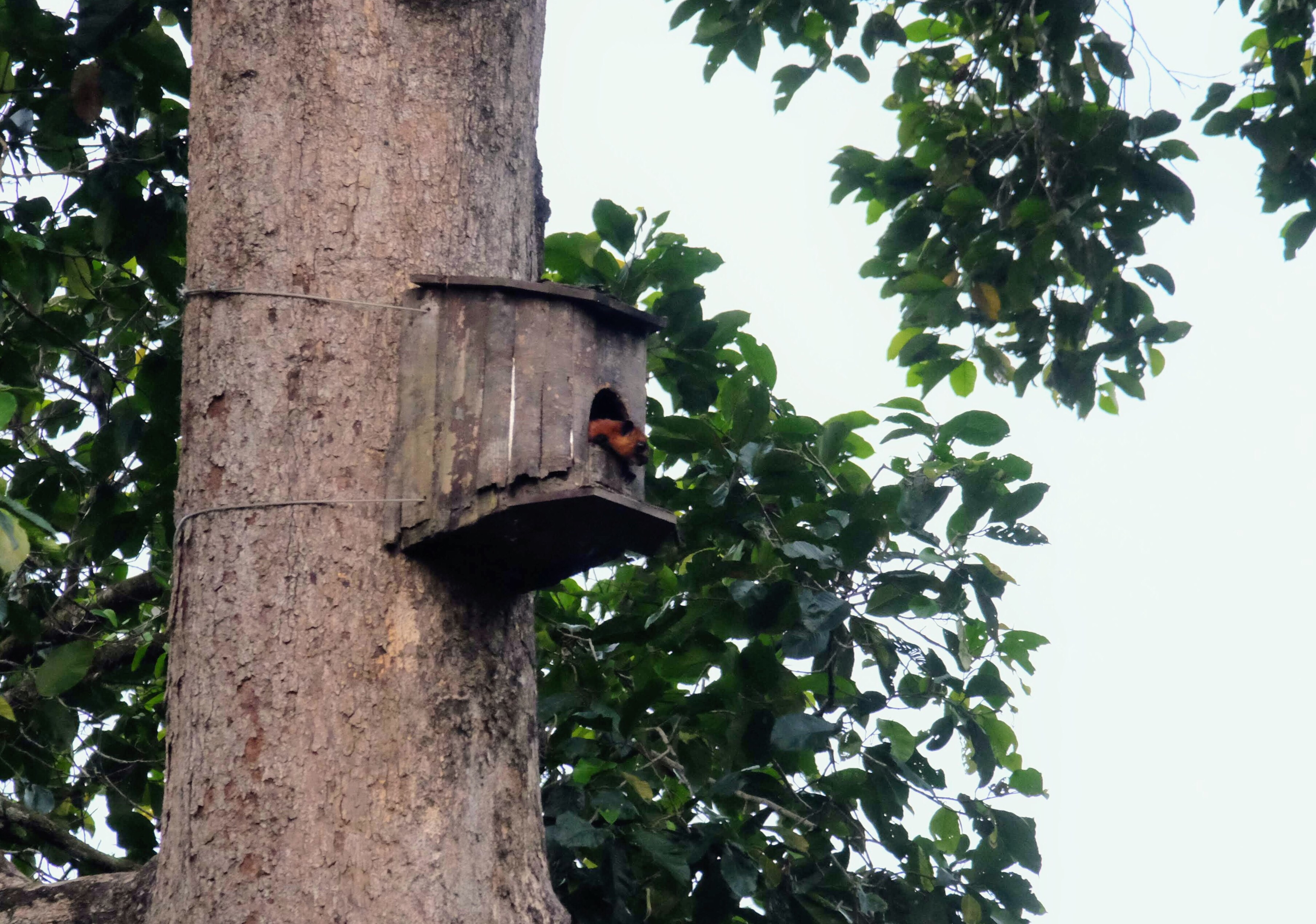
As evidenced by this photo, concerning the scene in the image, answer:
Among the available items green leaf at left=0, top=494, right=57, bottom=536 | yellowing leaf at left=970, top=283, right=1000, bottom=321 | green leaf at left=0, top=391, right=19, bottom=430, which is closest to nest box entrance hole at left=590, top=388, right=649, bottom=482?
green leaf at left=0, top=494, right=57, bottom=536

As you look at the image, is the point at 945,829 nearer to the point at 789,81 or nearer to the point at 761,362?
the point at 761,362

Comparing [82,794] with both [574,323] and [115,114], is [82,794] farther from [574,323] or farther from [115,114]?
[574,323]

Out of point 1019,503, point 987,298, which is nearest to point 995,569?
point 1019,503

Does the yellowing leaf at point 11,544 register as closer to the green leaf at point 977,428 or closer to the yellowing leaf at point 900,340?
the green leaf at point 977,428

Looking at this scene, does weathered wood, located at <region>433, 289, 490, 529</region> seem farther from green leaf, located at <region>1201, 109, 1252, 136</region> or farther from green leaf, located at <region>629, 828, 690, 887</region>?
green leaf, located at <region>1201, 109, 1252, 136</region>

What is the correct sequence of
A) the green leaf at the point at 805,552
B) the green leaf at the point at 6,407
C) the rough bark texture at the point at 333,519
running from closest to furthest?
the rough bark texture at the point at 333,519 → the green leaf at the point at 6,407 → the green leaf at the point at 805,552

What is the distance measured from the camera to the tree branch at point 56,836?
2.71m

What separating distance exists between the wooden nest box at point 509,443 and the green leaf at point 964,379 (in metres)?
2.50

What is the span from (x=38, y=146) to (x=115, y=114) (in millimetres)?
269

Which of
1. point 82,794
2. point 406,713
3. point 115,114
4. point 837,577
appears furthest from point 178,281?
point 406,713

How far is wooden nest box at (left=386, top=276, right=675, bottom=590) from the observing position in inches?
63.5

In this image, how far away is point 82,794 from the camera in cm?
374

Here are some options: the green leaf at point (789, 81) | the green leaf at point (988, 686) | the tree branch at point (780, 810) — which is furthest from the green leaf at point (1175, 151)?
the tree branch at point (780, 810)

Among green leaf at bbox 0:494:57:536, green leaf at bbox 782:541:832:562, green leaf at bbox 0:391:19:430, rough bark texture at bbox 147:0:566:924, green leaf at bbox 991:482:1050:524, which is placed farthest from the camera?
green leaf at bbox 991:482:1050:524
